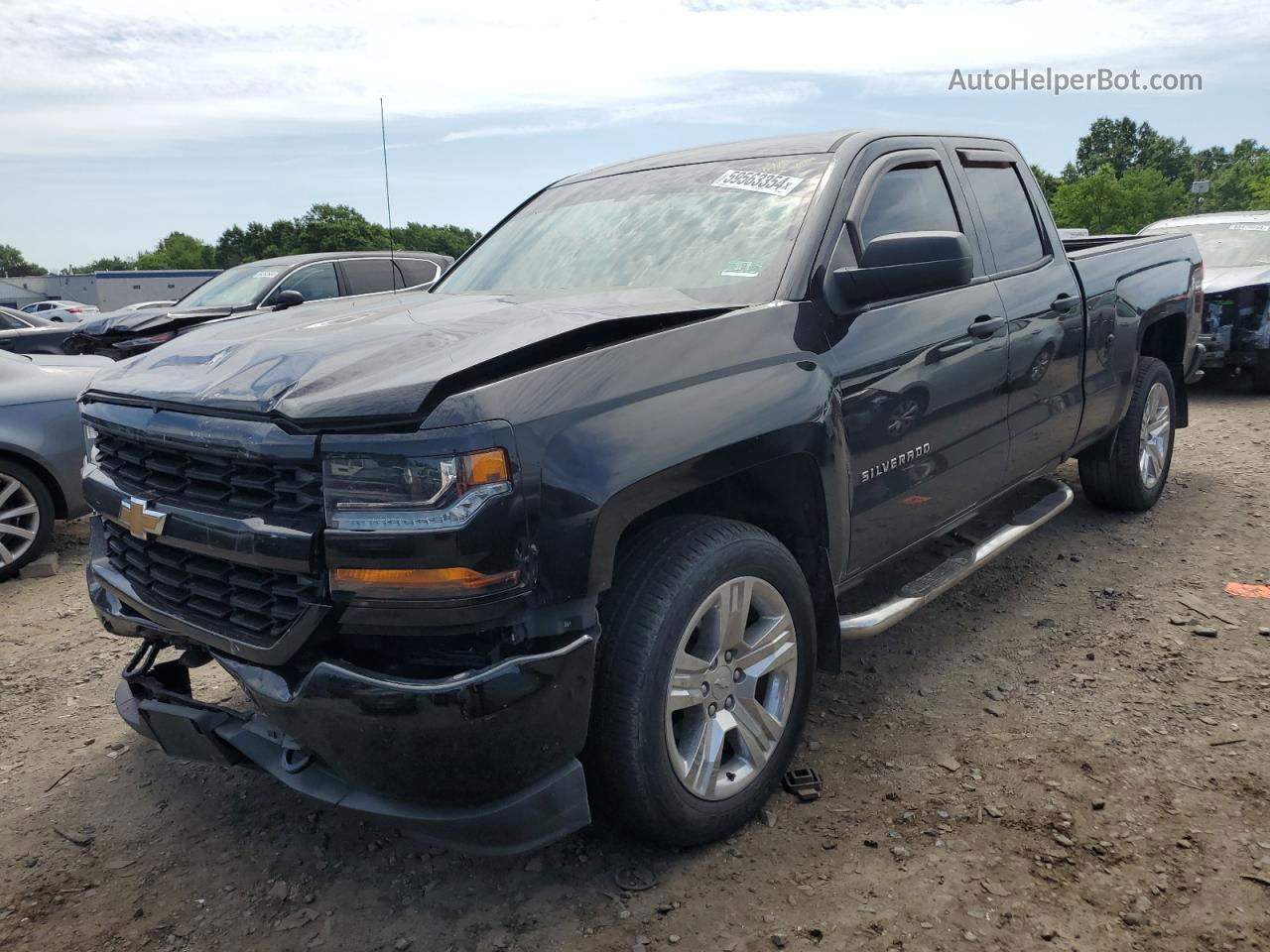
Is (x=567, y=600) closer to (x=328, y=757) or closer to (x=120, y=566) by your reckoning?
(x=328, y=757)

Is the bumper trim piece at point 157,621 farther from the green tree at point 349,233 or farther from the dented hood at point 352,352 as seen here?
the green tree at point 349,233

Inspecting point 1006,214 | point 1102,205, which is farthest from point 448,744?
point 1102,205

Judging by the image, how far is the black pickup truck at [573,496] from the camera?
210 centimetres

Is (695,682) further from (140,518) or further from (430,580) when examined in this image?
(140,518)

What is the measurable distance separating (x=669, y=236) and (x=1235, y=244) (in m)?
9.10

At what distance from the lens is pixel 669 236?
332 centimetres

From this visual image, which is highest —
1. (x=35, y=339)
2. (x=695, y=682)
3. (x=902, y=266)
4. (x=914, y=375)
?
(x=902, y=266)

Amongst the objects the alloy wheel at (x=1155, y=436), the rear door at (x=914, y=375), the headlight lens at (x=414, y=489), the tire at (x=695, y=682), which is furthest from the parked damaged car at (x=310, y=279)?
the headlight lens at (x=414, y=489)

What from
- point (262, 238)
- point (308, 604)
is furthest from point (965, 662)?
point (262, 238)

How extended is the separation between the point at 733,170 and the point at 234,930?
2.77 metres

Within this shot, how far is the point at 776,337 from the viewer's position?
274 cm

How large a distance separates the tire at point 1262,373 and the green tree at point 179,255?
381ft

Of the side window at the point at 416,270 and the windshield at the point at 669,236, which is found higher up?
the windshield at the point at 669,236

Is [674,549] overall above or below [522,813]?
above
